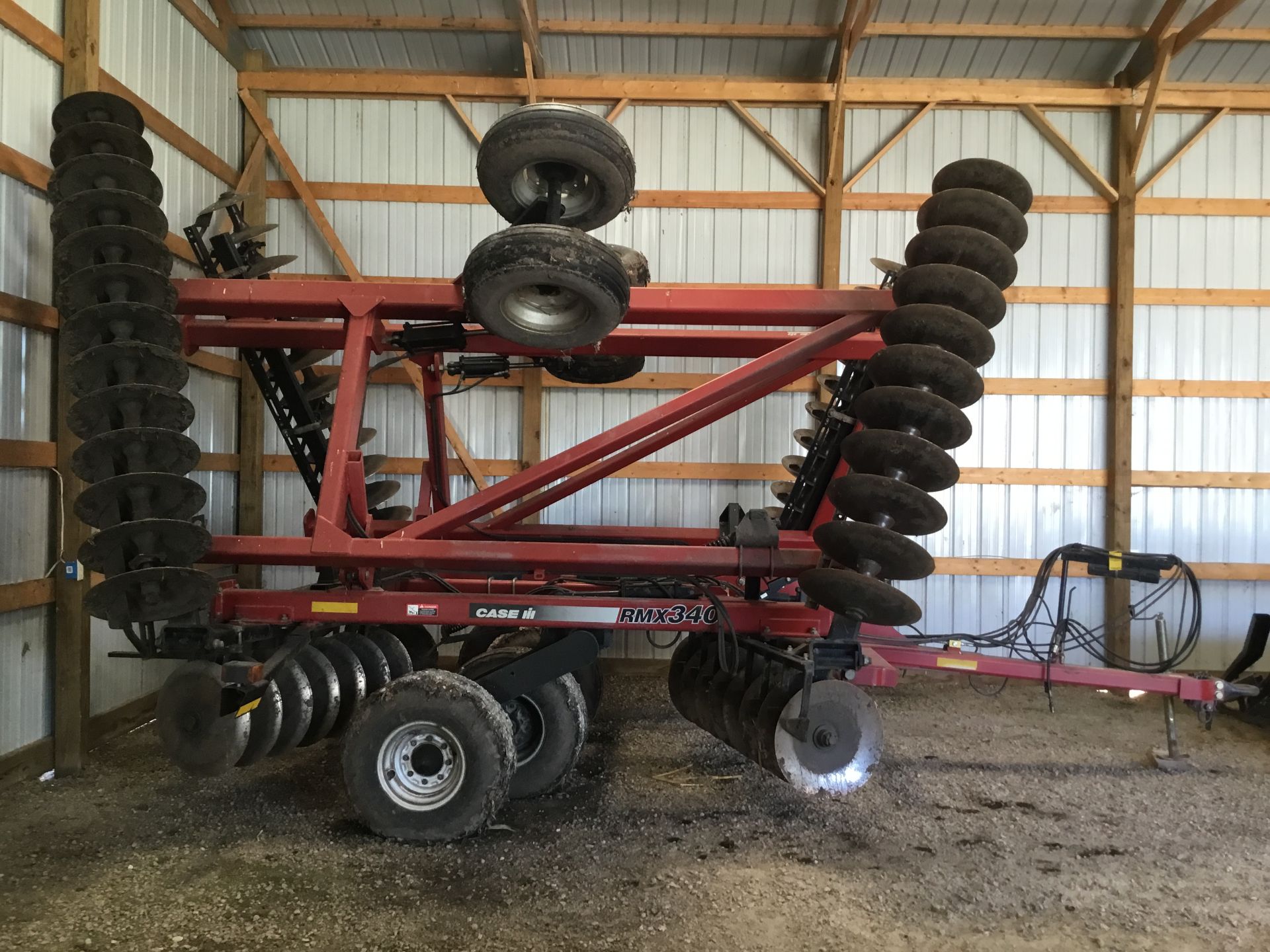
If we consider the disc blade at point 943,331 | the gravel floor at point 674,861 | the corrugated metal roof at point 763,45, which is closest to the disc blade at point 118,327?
the gravel floor at point 674,861

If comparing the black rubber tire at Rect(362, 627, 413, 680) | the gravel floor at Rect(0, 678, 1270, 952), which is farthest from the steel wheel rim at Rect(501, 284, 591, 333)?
the gravel floor at Rect(0, 678, 1270, 952)

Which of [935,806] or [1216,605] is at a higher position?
[1216,605]

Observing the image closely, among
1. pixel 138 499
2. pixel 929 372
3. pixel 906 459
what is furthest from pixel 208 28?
pixel 906 459

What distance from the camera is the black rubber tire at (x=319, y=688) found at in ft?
12.4

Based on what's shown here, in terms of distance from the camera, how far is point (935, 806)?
12.5ft

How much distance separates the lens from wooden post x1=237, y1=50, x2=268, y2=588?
6.24 m

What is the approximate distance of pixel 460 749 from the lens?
3260 mm

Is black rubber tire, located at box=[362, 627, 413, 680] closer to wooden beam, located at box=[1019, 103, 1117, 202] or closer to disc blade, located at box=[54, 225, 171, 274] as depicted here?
disc blade, located at box=[54, 225, 171, 274]

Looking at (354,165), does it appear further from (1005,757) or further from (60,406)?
(1005,757)

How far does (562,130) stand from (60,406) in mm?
3145

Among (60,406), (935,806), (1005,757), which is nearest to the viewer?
(935,806)

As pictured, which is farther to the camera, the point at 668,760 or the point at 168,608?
the point at 668,760

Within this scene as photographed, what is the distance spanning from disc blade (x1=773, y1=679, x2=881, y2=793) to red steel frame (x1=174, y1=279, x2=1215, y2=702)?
23cm

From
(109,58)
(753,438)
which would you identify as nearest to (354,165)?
(109,58)
